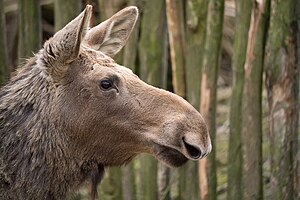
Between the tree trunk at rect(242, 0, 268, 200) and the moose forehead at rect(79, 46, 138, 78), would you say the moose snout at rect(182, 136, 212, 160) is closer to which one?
the moose forehead at rect(79, 46, 138, 78)

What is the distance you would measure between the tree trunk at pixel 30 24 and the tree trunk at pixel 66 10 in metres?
0.26

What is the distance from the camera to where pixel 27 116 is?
7023 mm

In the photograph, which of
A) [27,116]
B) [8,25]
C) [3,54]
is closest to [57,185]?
[27,116]

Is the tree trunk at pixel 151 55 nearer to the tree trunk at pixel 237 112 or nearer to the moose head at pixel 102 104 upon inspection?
the tree trunk at pixel 237 112

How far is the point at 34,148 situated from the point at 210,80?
2.78 meters

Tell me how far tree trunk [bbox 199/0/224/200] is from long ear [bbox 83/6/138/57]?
1.70 m

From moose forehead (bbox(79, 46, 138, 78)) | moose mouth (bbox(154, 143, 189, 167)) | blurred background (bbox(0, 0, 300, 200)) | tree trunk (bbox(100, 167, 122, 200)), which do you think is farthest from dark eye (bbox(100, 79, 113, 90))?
tree trunk (bbox(100, 167, 122, 200))

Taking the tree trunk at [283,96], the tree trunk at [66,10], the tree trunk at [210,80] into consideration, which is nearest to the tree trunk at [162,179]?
the tree trunk at [210,80]

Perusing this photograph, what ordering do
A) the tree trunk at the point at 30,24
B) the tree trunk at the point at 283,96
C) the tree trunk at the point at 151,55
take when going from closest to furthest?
the tree trunk at the point at 283,96
the tree trunk at the point at 30,24
the tree trunk at the point at 151,55

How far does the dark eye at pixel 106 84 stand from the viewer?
704cm

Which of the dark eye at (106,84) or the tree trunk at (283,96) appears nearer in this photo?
the dark eye at (106,84)

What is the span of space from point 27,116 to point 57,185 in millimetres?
465

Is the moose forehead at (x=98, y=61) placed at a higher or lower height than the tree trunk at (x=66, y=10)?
higher

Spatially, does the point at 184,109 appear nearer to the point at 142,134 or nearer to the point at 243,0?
the point at 142,134
